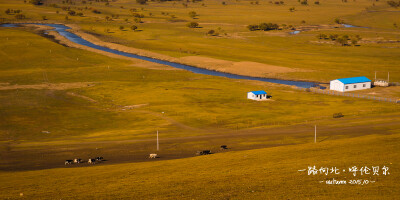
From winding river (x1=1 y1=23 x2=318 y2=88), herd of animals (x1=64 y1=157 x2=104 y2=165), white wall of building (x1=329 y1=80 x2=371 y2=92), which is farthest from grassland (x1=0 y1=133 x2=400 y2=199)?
winding river (x1=1 y1=23 x2=318 y2=88)

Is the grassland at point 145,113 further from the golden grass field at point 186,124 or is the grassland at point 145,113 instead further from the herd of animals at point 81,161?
the herd of animals at point 81,161

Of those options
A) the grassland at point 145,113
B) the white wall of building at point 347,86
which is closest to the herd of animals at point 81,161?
the grassland at point 145,113

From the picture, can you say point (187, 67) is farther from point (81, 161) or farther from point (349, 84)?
point (81, 161)

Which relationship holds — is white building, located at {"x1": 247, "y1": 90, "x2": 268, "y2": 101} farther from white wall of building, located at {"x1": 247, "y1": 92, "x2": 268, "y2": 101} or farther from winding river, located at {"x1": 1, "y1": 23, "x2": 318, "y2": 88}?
winding river, located at {"x1": 1, "y1": 23, "x2": 318, "y2": 88}

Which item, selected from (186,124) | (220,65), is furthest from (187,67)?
(186,124)

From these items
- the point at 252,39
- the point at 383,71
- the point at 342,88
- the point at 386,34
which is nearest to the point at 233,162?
the point at 342,88

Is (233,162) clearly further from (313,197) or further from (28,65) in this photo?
(28,65)
